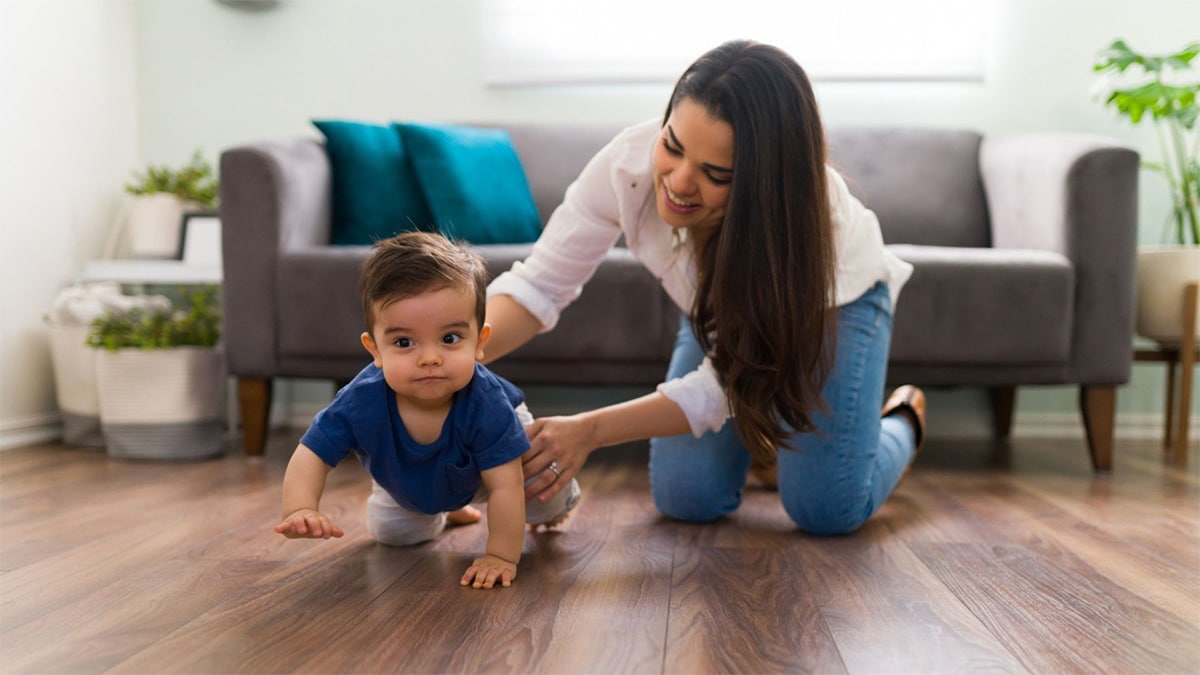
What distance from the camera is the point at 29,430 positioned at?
264 cm

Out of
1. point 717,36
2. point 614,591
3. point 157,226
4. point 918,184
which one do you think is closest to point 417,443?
point 614,591

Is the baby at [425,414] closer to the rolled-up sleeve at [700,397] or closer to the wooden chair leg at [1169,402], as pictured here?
the rolled-up sleeve at [700,397]

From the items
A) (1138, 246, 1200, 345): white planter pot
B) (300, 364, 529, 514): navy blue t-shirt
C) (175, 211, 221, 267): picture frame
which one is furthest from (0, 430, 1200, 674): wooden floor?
(175, 211, 221, 267): picture frame

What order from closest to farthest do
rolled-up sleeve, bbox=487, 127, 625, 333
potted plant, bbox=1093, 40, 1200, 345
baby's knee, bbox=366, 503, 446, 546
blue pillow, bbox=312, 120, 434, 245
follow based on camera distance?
baby's knee, bbox=366, 503, 446, 546 < rolled-up sleeve, bbox=487, 127, 625, 333 < potted plant, bbox=1093, 40, 1200, 345 < blue pillow, bbox=312, 120, 434, 245

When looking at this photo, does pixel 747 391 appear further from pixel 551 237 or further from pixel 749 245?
pixel 551 237

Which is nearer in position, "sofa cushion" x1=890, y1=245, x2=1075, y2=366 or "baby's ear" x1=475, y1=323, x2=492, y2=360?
"baby's ear" x1=475, y1=323, x2=492, y2=360

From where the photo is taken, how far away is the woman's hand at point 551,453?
1378 mm

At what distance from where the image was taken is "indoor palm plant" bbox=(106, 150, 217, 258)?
2840mm

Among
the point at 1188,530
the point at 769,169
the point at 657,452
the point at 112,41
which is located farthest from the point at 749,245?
the point at 112,41

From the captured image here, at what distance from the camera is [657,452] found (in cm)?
178

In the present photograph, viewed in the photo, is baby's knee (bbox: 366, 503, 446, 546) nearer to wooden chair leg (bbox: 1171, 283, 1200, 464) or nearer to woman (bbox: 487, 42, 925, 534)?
woman (bbox: 487, 42, 925, 534)

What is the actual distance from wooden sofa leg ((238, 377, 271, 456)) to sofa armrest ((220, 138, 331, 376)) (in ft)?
0.12

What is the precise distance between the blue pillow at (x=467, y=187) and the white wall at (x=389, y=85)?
0.49 meters

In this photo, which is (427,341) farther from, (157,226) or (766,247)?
(157,226)
